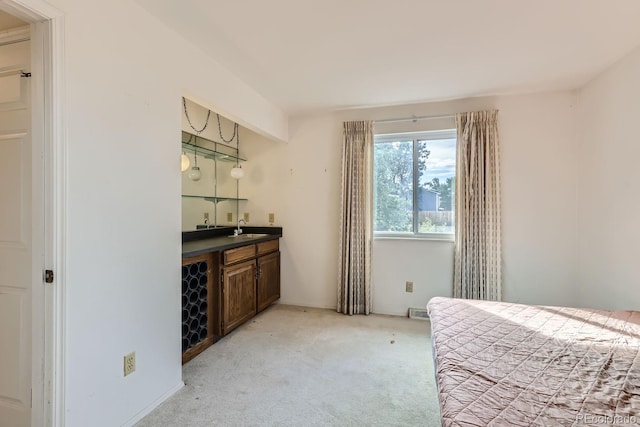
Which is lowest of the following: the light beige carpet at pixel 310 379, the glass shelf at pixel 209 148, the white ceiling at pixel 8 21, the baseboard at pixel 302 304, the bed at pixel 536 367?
the light beige carpet at pixel 310 379

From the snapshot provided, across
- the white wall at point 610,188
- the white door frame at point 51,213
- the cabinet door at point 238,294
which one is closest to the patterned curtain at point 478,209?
the white wall at point 610,188

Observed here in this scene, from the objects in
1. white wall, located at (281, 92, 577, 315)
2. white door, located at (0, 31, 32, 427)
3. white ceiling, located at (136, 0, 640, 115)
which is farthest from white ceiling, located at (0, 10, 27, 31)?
white wall, located at (281, 92, 577, 315)

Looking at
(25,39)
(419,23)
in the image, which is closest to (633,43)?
(419,23)

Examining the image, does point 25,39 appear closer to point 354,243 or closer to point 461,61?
point 461,61

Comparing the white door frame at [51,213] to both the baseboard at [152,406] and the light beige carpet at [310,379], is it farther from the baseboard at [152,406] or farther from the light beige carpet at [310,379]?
the light beige carpet at [310,379]

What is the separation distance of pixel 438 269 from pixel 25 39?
3.77 meters

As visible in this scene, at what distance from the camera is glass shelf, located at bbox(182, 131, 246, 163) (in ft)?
11.0

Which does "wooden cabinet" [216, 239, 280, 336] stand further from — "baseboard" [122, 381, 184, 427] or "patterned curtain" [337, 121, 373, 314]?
"patterned curtain" [337, 121, 373, 314]

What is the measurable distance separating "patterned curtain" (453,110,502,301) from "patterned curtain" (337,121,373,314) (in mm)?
966

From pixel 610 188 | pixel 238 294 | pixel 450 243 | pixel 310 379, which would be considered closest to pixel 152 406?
pixel 310 379

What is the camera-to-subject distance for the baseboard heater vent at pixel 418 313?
3.57 m

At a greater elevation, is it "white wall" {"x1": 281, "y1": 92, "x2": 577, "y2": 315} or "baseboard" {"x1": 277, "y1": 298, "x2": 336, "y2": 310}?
"white wall" {"x1": 281, "y1": 92, "x2": 577, "y2": 315}

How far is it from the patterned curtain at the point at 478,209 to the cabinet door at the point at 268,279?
2114 mm

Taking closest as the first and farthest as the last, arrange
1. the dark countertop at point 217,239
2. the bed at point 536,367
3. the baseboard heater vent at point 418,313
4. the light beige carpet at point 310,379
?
the bed at point 536,367
the light beige carpet at point 310,379
the dark countertop at point 217,239
the baseboard heater vent at point 418,313
